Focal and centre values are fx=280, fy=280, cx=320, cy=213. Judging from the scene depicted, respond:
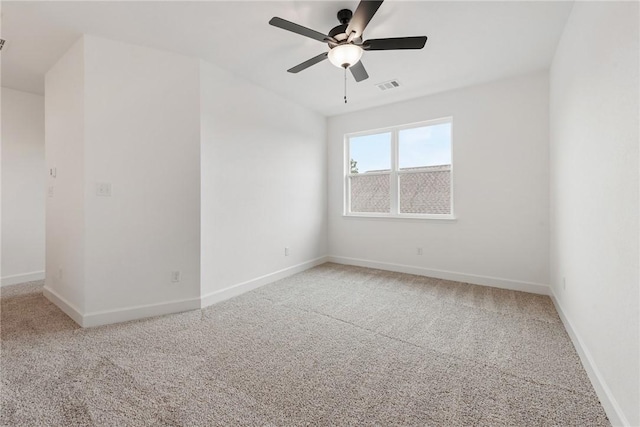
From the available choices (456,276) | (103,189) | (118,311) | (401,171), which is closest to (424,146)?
(401,171)

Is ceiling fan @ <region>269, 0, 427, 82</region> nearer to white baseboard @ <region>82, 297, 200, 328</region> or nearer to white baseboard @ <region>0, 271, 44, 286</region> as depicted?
white baseboard @ <region>82, 297, 200, 328</region>

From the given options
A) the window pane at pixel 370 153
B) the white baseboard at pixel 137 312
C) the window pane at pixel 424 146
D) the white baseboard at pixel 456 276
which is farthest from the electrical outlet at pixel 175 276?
the window pane at pixel 424 146

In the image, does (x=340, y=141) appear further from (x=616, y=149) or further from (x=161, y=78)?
(x=616, y=149)

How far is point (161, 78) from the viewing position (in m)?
2.82

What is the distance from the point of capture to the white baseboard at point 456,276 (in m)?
3.41

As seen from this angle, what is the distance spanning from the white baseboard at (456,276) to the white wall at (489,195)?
0.01 metres

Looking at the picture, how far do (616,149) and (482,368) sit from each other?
1.52 metres

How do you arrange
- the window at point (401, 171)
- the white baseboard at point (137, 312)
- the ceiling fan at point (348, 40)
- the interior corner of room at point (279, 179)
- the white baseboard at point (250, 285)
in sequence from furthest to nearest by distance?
the window at point (401, 171) → the white baseboard at point (250, 285) → the white baseboard at point (137, 312) → the ceiling fan at point (348, 40) → the interior corner of room at point (279, 179)

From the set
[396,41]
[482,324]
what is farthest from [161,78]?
[482,324]

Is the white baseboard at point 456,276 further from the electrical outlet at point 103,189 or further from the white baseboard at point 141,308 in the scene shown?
the electrical outlet at point 103,189

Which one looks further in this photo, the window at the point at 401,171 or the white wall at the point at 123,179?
the window at the point at 401,171

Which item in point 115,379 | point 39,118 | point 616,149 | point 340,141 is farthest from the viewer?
point 340,141

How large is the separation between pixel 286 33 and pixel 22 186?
4159 mm

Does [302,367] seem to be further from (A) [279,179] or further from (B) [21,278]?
(B) [21,278]
